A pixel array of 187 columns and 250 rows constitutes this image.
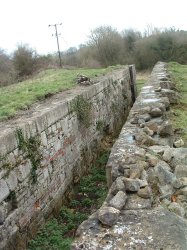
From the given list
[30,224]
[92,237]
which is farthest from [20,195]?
[92,237]

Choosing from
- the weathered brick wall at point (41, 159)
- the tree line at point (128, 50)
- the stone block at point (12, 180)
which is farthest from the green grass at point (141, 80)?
the stone block at point (12, 180)

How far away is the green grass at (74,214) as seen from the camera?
5.63 metres

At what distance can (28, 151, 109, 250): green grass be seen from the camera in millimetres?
5632

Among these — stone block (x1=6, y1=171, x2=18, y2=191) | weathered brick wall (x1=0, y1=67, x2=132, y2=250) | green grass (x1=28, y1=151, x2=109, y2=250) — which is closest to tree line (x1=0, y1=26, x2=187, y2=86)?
weathered brick wall (x1=0, y1=67, x2=132, y2=250)

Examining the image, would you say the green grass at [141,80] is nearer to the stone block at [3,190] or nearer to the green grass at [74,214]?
the green grass at [74,214]

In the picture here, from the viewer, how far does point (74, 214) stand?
6758 millimetres

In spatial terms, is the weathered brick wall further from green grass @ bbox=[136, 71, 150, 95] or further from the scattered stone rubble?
green grass @ bbox=[136, 71, 150, 95]

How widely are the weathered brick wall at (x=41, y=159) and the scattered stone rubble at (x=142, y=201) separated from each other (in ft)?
5.09

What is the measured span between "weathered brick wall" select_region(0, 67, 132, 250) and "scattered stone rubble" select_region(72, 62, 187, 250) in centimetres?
155

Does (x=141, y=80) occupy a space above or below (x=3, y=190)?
below

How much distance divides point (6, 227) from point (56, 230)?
1.16 m

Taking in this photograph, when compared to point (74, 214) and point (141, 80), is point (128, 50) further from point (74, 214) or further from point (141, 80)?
point (74, 214)

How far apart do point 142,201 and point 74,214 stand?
11.4ft

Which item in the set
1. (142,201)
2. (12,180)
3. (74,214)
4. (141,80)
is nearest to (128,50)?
(141,80)
